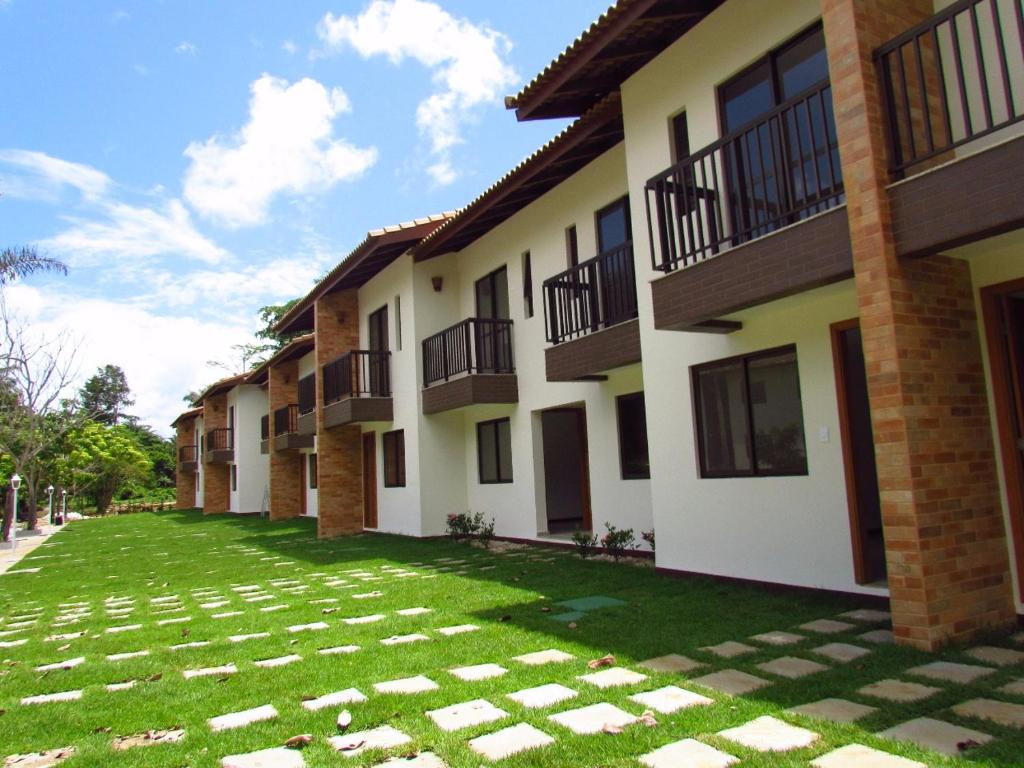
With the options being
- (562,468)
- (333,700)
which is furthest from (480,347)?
(333,700)

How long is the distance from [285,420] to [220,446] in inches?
359

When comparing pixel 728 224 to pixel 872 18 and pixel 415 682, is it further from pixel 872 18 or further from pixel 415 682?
pixel 415 682

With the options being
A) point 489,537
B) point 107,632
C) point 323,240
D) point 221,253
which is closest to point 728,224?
point 107,632

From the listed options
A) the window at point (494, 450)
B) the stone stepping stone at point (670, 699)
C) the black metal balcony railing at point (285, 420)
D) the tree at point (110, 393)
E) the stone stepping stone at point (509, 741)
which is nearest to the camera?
the stone stepping stone at point (509, 741)

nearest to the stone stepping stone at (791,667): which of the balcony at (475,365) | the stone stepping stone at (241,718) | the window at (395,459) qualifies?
the stone stepping stone at (241,718)

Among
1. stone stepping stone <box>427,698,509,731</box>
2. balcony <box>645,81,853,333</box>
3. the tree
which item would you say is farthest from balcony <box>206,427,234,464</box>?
the tree

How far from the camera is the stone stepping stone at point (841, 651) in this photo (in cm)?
445

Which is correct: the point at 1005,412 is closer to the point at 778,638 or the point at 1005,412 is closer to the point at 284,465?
the point at 778,638

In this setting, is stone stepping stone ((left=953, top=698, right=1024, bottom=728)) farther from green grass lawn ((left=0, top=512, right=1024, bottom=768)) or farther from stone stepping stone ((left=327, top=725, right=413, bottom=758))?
stone stepping stone ((left=327, top=725, right=413, bottom=758))

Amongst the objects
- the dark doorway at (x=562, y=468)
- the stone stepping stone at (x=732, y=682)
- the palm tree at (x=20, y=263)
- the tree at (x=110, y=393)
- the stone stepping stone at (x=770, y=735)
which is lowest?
the stone stepping stone at (x=770, y=735)

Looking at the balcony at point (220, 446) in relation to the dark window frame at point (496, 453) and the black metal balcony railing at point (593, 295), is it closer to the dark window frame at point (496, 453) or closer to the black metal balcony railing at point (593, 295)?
the dark window frame at point (496, 453)

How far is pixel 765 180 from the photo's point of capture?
606 centimetres

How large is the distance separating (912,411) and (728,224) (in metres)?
2.86

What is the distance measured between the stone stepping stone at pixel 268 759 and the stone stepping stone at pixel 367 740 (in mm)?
184
